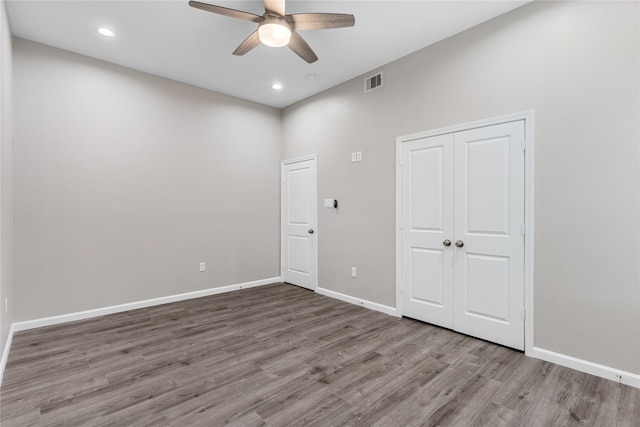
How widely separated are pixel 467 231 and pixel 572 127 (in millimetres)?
1224

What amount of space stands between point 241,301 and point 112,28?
3.53 metres

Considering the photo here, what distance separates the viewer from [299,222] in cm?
521

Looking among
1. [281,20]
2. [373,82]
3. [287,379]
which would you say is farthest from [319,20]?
[287,379]

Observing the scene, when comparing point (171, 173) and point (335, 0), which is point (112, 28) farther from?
point (335, 0)

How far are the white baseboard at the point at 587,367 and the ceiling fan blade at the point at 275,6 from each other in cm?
358

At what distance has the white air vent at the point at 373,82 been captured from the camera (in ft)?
12.8

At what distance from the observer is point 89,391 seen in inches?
85.7

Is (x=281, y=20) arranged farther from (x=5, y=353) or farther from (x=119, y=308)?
(x=119, y=308)

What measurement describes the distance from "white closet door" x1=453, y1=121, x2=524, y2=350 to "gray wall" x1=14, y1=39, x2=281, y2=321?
10.8 ft

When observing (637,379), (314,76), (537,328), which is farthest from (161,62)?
(637,379)

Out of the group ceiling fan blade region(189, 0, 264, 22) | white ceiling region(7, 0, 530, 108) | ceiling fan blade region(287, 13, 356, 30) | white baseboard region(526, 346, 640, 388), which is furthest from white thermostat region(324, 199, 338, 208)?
white baseboard region(526, 346, 640, 388)

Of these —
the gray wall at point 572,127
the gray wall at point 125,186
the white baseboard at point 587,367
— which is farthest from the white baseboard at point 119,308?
the white baseboard at point 587,367

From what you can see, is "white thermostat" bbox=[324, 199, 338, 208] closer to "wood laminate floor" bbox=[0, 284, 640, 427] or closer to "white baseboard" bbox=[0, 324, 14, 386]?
"wood laminate floor" bbox=[0, 284, 640, 427]

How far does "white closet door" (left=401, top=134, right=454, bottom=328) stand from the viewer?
3277 millimetres
